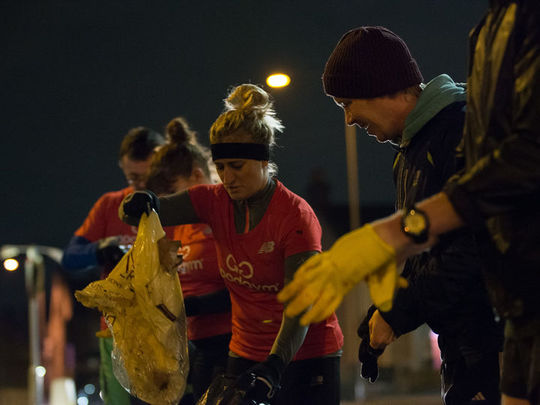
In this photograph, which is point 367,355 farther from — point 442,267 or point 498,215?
point 498,215

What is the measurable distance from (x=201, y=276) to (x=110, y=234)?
1.21 m

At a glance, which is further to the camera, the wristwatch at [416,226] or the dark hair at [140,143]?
the dark hair at [140,143]

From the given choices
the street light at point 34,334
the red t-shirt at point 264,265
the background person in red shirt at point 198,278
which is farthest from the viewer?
the street light at point 34,334

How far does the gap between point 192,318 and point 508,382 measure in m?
2.43

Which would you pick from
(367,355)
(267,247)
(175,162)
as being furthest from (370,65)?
(175,162)

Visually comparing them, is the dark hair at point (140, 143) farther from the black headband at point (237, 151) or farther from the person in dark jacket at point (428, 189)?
the person in dark jacket at point (428, 189)

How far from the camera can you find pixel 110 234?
524 centimetres

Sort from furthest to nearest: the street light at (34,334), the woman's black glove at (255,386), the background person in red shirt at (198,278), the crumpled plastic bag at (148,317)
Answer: the street light at (34,334) < the background person in red shirt at (198,278) < the crumpled plastic bag at (148,317) < the woman's black glove at (255,386)

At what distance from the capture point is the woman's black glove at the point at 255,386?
2.99 meters

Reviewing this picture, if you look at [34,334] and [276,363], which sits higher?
[276,363]

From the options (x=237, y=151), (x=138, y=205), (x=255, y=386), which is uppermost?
(x=237, y=151)

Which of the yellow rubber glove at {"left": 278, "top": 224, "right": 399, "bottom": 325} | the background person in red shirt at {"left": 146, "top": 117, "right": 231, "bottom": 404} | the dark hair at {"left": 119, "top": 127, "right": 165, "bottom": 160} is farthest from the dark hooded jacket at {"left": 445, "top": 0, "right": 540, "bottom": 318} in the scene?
the dark hair at {"left": 119, "top": 127, "right": 165, "bottom": 160}

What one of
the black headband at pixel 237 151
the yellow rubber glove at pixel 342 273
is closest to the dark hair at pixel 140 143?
the black headband at pixel 237 151

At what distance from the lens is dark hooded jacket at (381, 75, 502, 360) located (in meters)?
2.62
